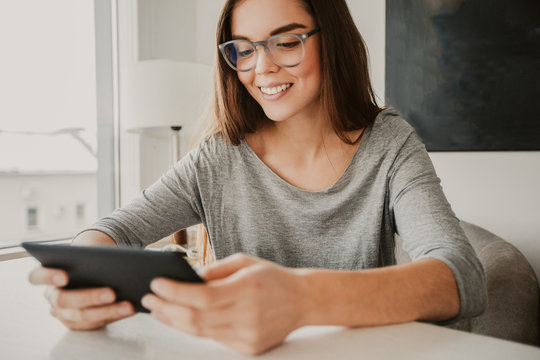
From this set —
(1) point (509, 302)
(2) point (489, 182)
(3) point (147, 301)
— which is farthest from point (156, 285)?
(2) point (489, 182)

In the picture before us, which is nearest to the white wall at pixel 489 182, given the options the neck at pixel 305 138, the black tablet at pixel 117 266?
the neck at pixel 305 138

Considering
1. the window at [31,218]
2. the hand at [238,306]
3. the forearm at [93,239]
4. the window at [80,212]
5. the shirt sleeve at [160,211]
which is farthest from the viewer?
the window at [80,212]

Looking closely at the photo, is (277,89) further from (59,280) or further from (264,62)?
(59,280)

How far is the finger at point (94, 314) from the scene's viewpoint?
54 cm

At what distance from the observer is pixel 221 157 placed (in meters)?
1.13

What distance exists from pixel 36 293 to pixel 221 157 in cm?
54

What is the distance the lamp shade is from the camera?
2.05m

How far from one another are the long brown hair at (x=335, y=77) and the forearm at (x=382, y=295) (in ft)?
1.68

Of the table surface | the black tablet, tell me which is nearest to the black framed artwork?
the table surface

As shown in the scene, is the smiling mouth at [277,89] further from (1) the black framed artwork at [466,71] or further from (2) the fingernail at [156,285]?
(1) the black framed artwork at [466,71]

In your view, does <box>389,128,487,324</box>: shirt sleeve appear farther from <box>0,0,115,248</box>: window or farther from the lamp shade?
<box>0,0,115,248</box>: window

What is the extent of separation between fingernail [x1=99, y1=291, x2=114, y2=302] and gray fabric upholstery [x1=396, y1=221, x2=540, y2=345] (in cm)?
68

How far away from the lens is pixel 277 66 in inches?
40.8

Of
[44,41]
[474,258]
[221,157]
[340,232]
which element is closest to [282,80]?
[221,157]
